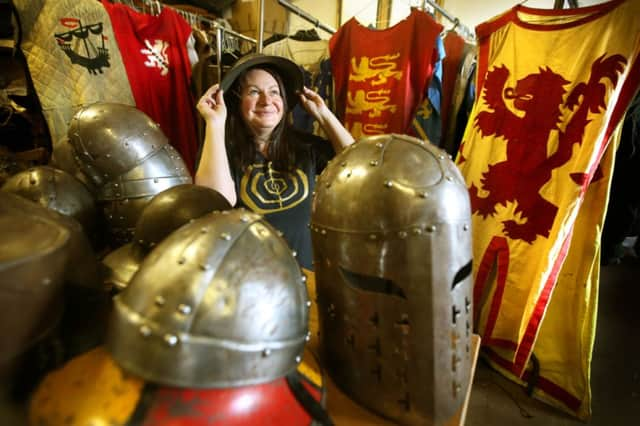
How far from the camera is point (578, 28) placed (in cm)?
119

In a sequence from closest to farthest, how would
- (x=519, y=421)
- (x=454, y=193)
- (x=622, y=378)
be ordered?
→ (x=454, y=193) → (x=519, y=421) → (x=622, y=378)

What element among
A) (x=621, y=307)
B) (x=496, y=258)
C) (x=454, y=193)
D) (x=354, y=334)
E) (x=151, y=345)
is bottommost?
(x=621, y=307)

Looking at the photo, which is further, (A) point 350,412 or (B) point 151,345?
(A) point 350,412

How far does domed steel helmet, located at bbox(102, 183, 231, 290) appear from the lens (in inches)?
30.4

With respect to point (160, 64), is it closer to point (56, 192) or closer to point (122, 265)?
point (56, 192)

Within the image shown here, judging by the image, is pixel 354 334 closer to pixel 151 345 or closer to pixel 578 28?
pixel 151 345

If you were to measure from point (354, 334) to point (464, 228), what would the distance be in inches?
11.8

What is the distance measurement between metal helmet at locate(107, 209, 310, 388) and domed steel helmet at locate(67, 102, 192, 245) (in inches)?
22.7

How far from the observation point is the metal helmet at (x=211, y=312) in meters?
0.44

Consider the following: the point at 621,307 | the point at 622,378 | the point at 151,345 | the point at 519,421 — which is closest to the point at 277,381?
the point at 151,345

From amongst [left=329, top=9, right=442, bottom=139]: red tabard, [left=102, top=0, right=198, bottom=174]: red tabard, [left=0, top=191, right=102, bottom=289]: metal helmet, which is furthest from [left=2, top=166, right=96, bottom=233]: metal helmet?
[left=329, top=9, right=442, bottom=139]: red tabard

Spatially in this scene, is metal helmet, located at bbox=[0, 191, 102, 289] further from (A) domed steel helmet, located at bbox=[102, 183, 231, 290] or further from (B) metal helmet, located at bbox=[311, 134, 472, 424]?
(B) metal helmet, located at bbox=[311, 134, 472, 424]

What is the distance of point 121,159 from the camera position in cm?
95

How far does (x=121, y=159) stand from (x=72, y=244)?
0.47 m
